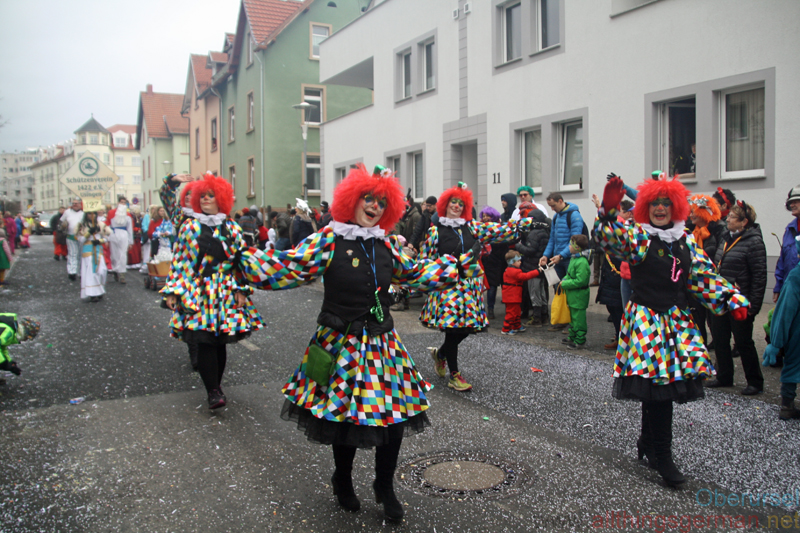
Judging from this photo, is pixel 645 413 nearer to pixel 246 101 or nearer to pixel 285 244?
pixel 285 244

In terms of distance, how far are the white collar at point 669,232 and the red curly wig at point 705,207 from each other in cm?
210

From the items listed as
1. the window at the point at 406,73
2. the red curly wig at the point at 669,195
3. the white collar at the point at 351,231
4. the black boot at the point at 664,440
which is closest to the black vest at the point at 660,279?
the red curly wig at the point at 669,195

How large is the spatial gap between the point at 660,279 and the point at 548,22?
11636 millimetres

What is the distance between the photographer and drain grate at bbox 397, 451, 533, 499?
12.4 feet

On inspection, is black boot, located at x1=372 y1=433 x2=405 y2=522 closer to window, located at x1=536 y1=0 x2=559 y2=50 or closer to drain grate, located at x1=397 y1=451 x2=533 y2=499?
drain grate, located at x1=397 y1=451 x2=533 y2=499

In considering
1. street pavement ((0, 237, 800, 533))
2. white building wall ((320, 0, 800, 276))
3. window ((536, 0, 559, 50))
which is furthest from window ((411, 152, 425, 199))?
street pavement ((0, 237, 800, 533))

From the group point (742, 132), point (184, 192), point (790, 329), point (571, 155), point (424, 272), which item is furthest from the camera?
point (571, 155)

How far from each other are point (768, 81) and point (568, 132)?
4.43 m

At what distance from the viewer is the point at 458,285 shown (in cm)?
607

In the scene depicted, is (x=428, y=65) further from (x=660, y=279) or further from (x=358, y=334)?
(x=358, y=334)

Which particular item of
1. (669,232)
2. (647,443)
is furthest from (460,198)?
(647,443)

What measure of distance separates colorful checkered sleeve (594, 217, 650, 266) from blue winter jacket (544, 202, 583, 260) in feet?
16.2

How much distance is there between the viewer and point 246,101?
105 ft

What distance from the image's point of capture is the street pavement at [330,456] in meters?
3.48
